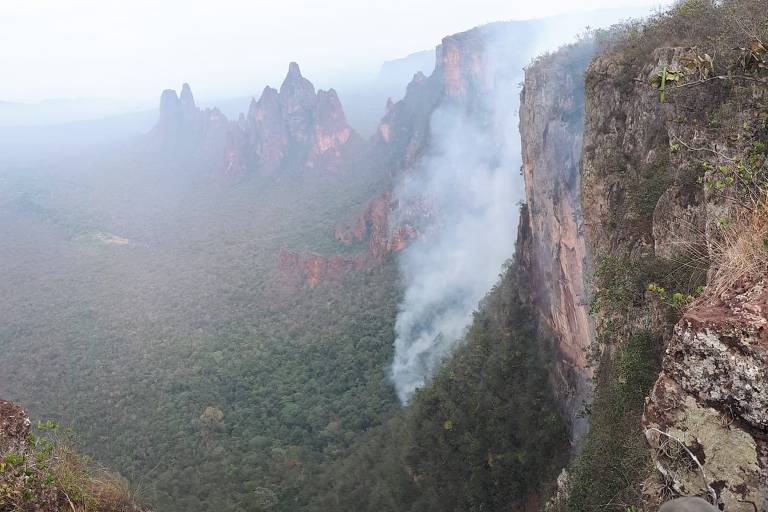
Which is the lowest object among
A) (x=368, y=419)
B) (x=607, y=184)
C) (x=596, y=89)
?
(x=368, y=419)

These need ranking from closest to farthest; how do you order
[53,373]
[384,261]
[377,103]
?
[53,373]
[384,261]
[377,103]

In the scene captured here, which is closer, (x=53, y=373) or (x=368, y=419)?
(x=368, y=419)

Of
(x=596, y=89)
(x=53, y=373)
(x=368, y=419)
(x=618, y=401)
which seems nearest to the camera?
(x=618, y=401)

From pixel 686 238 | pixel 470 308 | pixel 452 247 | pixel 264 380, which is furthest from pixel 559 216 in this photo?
pixel 452 247

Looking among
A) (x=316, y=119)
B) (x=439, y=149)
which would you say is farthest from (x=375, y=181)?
(x=316, y=119)

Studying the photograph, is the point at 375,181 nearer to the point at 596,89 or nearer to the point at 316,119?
the point at 316,119

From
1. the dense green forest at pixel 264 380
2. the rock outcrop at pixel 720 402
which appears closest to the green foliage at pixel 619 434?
the rock outcrop at pixel 720 402

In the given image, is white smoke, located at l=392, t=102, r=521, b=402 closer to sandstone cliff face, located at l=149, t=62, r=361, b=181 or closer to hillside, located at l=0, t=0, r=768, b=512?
hillside, located at l=0, t=0, r=768, b=512
